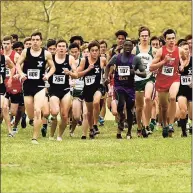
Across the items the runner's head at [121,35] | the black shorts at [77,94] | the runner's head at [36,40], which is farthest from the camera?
the runner's head at [121,35]

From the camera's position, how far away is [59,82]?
16.2 m

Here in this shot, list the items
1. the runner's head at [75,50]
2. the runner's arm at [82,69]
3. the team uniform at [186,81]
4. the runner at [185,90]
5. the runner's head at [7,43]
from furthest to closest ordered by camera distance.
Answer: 1. the runner's head at [75,50]
2. the runner's head at [7,43]
3. the team uniform at [186,81]
4. the runner at [185,90]
5. the runner's arm at [82,69]

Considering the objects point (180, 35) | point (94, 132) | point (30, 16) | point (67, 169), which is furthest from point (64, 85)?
point (180, 35)


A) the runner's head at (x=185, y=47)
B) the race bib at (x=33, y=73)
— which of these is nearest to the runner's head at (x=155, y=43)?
the runner's head at (x=185, y=47)

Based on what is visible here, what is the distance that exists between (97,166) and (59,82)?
495 cm

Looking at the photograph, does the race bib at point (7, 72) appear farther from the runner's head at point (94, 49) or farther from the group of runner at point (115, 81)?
the runner's head at point (94, 49)

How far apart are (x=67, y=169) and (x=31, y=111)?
14.7 ft

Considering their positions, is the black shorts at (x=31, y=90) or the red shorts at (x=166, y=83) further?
the red shorts at (x=166, y=83)

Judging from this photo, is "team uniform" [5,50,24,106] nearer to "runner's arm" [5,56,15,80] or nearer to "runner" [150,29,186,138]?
"runner's arm" [5,56,15,80]

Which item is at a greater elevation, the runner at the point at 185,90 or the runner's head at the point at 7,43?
the runner's head at the point at 7,43

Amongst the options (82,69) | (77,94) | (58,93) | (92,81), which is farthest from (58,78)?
(77,94)

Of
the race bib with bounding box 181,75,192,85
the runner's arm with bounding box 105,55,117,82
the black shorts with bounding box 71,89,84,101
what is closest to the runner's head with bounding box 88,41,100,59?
the runner's arm with bounding box 105,55,117,82

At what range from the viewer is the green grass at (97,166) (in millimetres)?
9695

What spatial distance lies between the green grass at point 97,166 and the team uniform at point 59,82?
119cm
